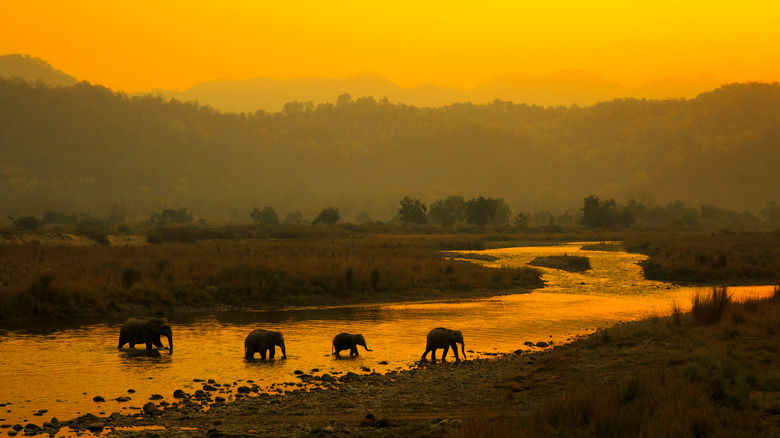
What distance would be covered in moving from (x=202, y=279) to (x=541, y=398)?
25.8m

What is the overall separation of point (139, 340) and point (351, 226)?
98.0m

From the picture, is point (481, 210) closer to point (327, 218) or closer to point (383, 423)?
point (327, 218)

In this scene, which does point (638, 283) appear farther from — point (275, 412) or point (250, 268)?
point (275, 412)

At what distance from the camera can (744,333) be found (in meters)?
21.0

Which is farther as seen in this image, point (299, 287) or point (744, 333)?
point (299, 287)

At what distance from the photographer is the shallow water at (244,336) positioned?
17.4 m

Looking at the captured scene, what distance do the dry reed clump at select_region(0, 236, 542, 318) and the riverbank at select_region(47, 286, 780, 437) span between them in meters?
16.6

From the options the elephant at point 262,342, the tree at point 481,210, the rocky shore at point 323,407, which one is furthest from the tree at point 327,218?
the rocky shore at point 323,407

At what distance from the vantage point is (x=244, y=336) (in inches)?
1025

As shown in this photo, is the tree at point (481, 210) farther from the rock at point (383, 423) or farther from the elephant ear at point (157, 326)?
the rock at point (383, 423)

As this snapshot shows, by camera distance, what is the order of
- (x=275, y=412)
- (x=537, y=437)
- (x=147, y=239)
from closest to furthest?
(x=537, y=437), (x=275, y=412), (x=147, y=239)

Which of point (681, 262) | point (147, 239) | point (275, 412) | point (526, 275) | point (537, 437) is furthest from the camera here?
point (147, 239)

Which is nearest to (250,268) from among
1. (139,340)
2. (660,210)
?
(139,340)

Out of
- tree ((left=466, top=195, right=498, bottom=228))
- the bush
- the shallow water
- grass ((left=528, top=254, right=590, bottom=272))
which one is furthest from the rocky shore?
tree ((left=466, top=195, right=498, bottom=228))
